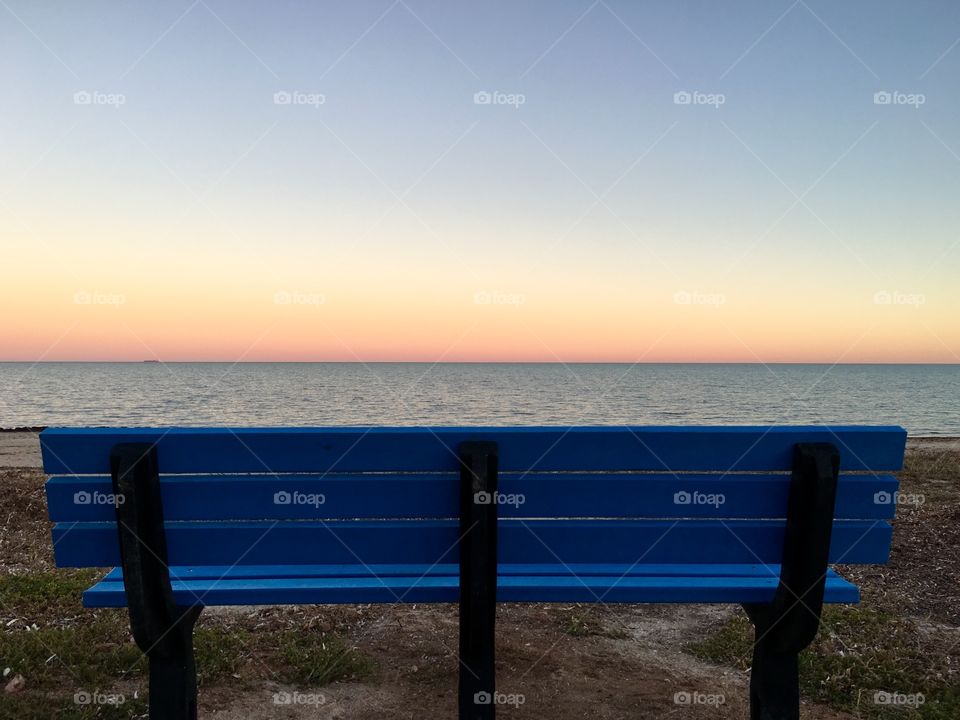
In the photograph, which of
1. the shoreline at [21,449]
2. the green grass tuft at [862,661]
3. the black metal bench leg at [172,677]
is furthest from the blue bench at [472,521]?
the shoreline at [21,449]

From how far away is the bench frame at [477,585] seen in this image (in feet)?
7.75

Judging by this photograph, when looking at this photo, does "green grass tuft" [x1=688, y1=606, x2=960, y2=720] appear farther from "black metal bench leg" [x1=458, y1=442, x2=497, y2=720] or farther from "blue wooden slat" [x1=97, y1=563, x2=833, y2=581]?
"black metal bench leg" [x1=458, y1=442, x2=497, y2=720]

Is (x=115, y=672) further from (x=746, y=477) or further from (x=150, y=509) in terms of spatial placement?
(x=746, y=477)

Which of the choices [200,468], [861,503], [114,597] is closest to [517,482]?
[200,468]

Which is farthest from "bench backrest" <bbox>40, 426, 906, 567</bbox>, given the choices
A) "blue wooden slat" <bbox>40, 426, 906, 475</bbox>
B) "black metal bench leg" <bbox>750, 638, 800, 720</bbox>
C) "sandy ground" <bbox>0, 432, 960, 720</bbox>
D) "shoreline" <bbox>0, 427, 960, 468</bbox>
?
"shoreline" <bbox>0, 427, 960, 468</bbox>

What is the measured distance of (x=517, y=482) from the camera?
2.48 metres

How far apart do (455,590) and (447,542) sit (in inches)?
8.5

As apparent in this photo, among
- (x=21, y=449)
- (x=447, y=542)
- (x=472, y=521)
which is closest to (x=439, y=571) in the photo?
(x=447, y=542)

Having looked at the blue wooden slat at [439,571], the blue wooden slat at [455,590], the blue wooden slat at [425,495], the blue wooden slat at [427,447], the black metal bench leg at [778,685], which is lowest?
the black metal bench leg at [778,685]

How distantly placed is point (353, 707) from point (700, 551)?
76.8 inches

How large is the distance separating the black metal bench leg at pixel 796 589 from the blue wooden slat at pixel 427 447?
0.38 ft

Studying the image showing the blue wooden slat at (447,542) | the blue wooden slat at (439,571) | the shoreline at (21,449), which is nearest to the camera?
the blue wooden slat at (447,542)

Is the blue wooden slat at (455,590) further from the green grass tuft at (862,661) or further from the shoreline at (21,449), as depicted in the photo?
the shoreline at (21,449)

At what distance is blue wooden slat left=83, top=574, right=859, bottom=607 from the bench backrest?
9 cm
